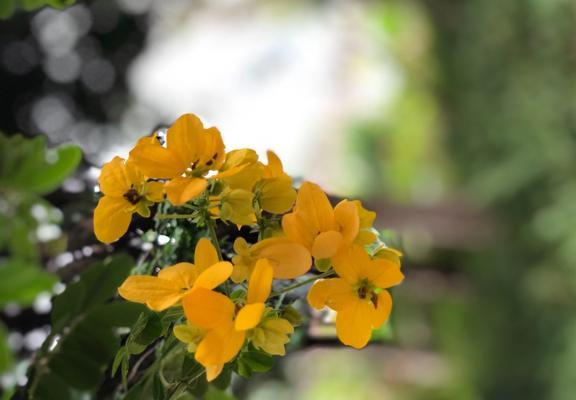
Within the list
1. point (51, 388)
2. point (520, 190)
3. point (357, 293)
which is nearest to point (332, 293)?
point (357, 293)

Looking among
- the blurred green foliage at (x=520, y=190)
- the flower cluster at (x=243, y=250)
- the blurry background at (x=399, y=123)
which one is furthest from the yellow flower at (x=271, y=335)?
the blurred green foliage at (x=520, y=190)

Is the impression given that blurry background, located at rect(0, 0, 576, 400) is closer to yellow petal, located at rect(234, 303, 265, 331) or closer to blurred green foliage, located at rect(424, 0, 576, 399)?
blurred green foliage, located at rect(424, 0, 576, 399)

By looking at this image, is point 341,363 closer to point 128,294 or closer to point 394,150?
point 394,150

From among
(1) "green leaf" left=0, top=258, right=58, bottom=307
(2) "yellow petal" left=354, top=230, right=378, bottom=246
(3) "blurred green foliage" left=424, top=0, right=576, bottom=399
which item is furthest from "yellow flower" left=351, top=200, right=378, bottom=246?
(3) "blurred green foliage" left=424, top=0, right=576, bottom=399

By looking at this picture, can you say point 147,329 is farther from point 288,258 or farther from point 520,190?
point 520,190

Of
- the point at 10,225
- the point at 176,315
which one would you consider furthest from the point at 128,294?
the point at 10,225

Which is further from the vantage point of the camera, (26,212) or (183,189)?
(26,212)

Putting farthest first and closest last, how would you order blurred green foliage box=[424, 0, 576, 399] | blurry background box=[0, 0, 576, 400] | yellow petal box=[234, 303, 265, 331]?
1. blurred green foliage box=[424, 0, 576, 399]
2. blurry background box=[0, 0, 576, 400]
3. yellow petal box=[234, 303, 265, 331]
